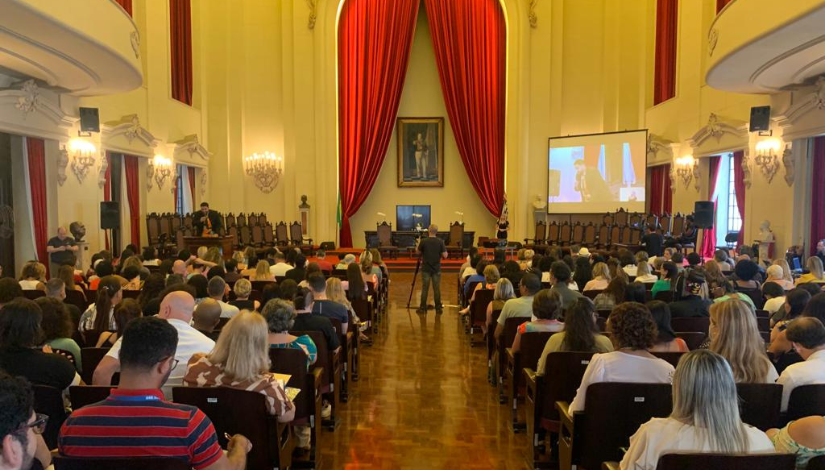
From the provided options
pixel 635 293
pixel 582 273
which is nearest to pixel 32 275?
pixel 635 293

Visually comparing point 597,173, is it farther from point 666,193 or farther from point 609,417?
point 609,417

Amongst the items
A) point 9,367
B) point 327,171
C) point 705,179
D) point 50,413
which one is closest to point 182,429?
point 50,413

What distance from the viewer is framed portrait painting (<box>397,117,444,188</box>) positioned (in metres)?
18.7

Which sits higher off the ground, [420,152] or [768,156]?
[420,152]

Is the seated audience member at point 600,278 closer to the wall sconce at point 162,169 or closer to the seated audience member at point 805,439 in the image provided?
the seated audience member at point 805,439

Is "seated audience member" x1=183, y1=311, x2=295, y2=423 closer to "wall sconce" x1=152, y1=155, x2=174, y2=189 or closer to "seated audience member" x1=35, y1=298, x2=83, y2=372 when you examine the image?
"seated audience member" x1=35, y1=298, x2=83, y2=372

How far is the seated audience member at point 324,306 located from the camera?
5282 millimetres

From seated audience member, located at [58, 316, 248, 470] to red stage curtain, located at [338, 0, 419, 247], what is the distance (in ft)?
52.7

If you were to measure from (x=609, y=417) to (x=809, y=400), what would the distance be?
2.82 feet

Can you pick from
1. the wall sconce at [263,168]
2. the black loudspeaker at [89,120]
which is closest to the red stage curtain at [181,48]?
the wall sconce at [263,168]

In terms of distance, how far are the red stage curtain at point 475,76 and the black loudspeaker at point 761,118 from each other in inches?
308

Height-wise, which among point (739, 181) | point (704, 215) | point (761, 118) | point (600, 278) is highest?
point (761, 118)

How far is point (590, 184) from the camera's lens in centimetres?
1658

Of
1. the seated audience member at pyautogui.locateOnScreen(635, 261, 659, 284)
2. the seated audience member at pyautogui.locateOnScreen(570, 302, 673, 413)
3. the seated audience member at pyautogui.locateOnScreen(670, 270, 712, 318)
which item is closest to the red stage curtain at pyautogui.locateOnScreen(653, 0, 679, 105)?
the seated audience member at pyautogui.locateOnScreen(635, 261, 659, 284)
